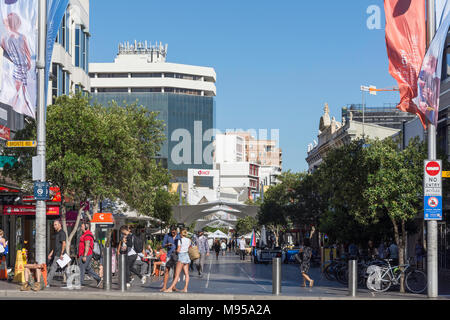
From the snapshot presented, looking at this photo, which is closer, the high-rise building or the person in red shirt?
the person in red shirt

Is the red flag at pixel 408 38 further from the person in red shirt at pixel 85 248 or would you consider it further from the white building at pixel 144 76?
the white building at pixel 144 76

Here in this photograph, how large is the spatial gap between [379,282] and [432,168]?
4800mm

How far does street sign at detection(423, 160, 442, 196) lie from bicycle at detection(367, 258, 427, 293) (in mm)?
3582

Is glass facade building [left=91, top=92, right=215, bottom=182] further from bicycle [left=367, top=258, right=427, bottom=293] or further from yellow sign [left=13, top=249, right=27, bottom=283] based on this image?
bicycle [left=367, top=258, right=427, bottom=293]

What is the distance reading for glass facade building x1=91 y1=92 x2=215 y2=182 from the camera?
478 ft

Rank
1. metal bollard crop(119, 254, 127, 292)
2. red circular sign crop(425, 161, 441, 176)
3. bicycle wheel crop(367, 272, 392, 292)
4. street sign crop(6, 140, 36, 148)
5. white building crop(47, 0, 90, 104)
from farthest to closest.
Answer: white building crop(47, 0, 90, 104)
bicycle wheel crop(367, 272, 392, 292)
street sign crop(6, 140, 36, 148)
metal bollard crop(119, 254, 127, 292)
red circular sign crop(425, 161, 441, 176)

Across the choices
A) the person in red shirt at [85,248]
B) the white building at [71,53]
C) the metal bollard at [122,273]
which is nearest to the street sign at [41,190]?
the person in red shirt at [85,248]

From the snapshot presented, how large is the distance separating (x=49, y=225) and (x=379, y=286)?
22735 mm

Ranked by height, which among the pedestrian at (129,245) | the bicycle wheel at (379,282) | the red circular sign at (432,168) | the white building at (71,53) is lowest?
the bicycle wheel at (379,282)

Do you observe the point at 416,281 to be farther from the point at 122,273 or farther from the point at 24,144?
the point at 24,144

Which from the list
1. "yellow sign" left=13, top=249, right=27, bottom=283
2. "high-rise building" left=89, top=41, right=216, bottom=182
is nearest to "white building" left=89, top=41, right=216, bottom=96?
"high-rise building" left=89, top=41, right=216, bottom=182

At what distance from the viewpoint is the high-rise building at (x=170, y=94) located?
5782 inches

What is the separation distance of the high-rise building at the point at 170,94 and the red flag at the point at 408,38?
412ft
